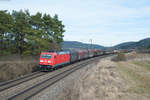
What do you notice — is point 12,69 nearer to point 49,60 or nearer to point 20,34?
point 49,60

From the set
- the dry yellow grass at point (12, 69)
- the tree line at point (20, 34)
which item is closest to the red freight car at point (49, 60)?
the dry yellow grass at point (12, 69)

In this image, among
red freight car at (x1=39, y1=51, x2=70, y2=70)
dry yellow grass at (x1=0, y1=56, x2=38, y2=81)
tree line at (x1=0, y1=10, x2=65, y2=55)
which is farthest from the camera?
tree line at (x1=0, y1=10, x2=65, y2=55)

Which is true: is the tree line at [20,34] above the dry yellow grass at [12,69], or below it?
above

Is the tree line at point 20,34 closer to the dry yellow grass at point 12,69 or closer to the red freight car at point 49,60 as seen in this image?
the dry yellow grass at point 12,69

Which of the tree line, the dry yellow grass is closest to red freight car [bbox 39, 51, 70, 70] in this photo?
the dry yellow grass

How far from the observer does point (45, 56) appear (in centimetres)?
2416

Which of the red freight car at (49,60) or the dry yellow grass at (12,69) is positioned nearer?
the dry yellow grass at (12,69)

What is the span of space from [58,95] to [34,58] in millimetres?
17712

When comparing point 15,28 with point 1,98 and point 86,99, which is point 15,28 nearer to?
point 1,98

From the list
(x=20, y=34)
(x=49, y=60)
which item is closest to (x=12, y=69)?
(x=49, y=60)

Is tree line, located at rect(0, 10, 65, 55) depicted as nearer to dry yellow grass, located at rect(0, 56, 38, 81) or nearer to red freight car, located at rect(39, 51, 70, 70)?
dry yellow grass, located at rect(0, 56, 38, 81)

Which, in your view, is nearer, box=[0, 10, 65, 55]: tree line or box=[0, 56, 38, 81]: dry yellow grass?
box=[0, 56, 38, 81]: dry yellow grass

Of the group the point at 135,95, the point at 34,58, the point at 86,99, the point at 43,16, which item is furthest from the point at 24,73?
the point at 43,16

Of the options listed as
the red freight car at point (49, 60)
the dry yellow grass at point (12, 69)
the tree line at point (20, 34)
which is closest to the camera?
the dry yellow grass at point (12, 69)
